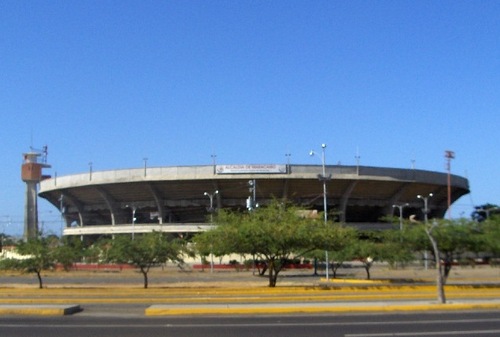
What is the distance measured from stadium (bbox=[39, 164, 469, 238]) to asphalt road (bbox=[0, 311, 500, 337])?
59455 mm

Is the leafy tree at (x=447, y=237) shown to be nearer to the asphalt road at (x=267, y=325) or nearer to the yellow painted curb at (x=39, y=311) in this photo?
the asphalt road at (x=267, y=325)

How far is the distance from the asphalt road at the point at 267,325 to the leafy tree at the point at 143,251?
57.1 feet

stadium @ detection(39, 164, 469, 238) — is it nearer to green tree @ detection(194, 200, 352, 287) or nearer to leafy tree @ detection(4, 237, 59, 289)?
leafy tree @ detection(4, 237, 59, 289)

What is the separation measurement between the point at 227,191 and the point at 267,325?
70.7m

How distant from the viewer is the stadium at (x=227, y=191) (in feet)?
274

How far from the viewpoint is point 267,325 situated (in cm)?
1608

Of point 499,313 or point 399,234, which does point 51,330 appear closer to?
point 499,313

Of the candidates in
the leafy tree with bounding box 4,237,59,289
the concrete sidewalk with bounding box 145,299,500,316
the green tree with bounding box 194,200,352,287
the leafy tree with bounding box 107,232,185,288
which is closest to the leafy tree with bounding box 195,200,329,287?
the green tree with bounding box 194,200,352,287

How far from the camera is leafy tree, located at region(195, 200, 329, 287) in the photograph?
32.7 meters

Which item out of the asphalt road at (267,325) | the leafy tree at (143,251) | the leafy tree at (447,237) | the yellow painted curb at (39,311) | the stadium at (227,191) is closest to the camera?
the asphalt road at (267,325)

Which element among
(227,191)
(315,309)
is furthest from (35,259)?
(227,191)

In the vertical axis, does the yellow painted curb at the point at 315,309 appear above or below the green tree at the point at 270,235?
below

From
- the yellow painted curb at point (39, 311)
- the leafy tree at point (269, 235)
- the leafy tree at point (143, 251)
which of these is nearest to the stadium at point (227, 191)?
the leafy tree at point (143, 251)

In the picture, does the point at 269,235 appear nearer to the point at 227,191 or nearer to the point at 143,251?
the point at 143,251
